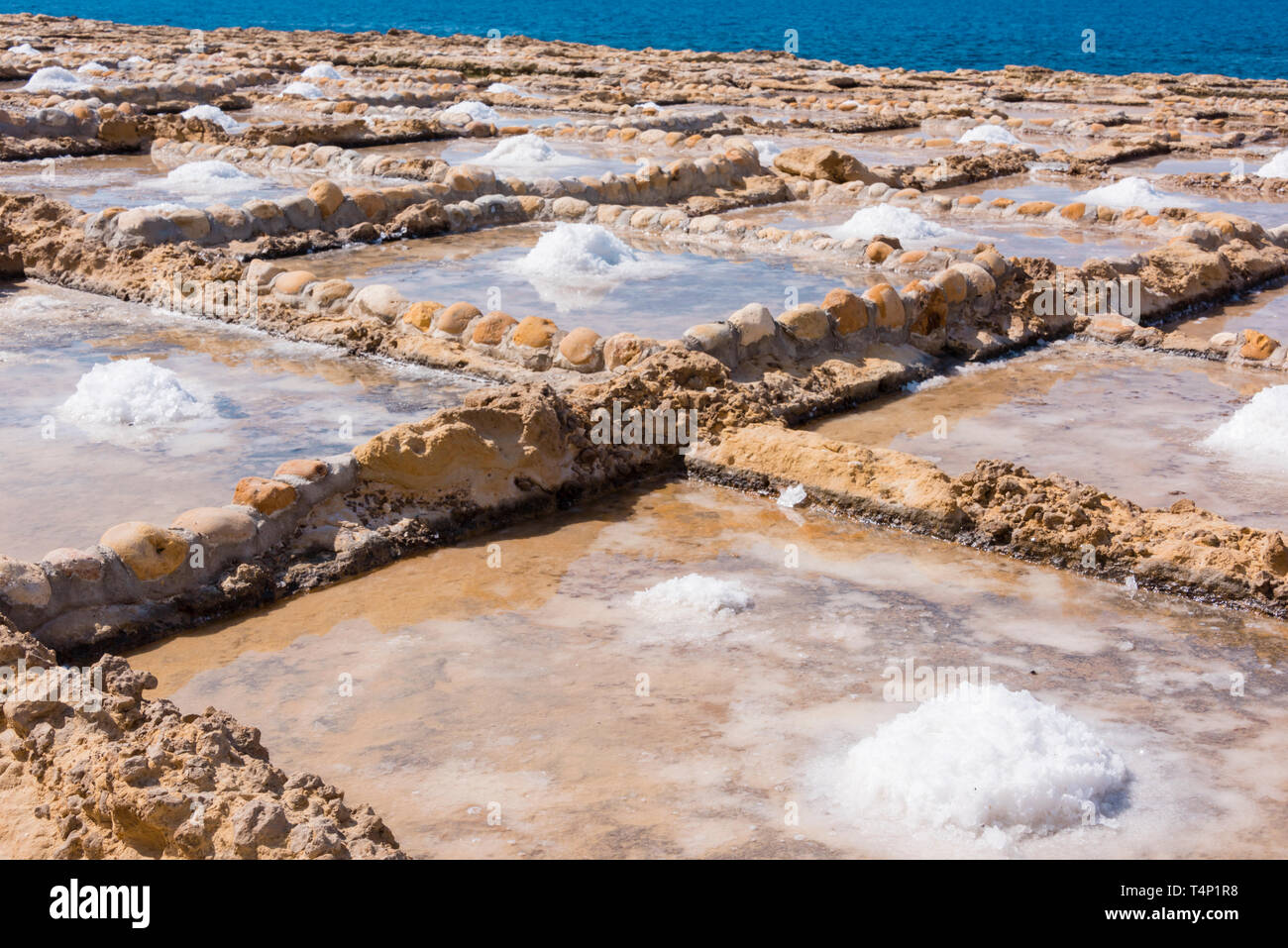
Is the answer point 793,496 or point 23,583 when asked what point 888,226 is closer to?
point 793,496

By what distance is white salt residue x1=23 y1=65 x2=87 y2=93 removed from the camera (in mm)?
21812

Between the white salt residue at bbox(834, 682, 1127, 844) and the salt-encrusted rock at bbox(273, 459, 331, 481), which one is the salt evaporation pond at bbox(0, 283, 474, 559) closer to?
the salt-encrusted rock at bbox(273, 459, 331, 481)

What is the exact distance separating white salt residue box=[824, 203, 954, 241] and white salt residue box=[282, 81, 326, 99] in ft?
47.7

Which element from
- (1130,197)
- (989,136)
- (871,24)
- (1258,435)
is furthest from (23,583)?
(871,24)

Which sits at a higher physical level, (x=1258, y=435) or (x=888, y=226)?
(x=888, y=226)

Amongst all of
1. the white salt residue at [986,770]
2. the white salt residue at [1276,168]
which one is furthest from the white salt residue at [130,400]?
the white salt residue at [1276,168]

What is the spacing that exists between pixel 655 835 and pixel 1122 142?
17328 mm

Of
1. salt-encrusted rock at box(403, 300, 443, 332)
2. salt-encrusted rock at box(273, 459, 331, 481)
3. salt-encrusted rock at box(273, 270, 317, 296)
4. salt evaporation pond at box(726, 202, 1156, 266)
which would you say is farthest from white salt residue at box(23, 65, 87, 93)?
salt-encrusted rock at box(273, 459, 331, 481)

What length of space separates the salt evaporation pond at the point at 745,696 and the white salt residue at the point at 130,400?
2098mm

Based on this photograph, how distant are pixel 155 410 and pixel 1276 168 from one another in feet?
45.8

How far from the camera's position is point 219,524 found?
5008 millimetres

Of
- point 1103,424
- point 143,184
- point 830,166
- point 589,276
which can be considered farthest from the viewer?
point 830,166

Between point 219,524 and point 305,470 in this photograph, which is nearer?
point 219,524

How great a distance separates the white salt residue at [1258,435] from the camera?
6395mm
